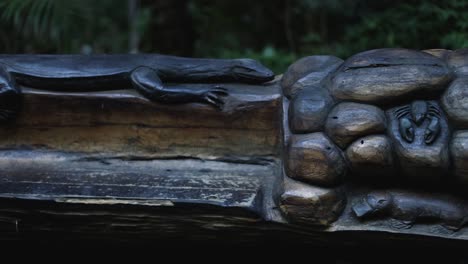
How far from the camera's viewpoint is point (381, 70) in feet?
6.11

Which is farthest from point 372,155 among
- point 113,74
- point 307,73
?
point 113,74

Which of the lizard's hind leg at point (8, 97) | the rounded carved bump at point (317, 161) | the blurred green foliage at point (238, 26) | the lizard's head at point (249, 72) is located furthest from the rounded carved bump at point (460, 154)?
the lizard's hind leg at point (8, 97)

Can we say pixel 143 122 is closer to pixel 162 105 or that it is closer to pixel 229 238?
pixel 162 105

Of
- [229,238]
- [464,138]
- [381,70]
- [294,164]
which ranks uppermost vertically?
[381,70]

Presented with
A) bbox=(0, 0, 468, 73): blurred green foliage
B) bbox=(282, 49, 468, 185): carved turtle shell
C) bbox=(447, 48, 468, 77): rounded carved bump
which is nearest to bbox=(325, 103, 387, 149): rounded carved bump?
bbox=(282, 49, 468, 185): carved turtle shell

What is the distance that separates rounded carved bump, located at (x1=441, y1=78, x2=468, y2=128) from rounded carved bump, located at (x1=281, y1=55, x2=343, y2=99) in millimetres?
383

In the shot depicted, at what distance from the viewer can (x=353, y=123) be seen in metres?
1.82

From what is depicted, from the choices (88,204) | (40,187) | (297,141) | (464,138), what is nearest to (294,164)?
(297,141)

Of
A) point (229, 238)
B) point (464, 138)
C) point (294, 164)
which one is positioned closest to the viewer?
point (464, 138)

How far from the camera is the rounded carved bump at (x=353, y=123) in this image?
1.81 metres

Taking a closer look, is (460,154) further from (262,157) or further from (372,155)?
(262,157)

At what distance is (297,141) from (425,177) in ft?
1.29

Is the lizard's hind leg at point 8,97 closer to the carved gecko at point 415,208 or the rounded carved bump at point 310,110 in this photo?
the rounded carved bump at point 310,110

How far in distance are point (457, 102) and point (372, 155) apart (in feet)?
0.94
